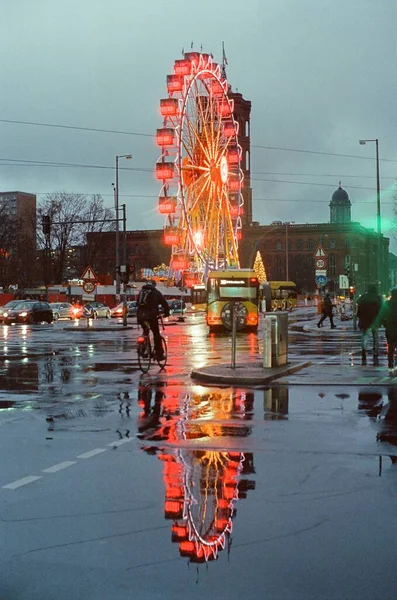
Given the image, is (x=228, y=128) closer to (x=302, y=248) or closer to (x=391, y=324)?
(x=391, y=324)

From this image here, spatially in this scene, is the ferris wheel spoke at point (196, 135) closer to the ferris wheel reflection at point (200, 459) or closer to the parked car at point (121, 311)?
the parked car at point (121, 311)

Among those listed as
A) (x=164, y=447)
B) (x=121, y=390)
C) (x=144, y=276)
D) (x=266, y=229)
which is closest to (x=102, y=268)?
(x=144, y=276)

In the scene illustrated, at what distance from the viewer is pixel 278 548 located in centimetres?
571

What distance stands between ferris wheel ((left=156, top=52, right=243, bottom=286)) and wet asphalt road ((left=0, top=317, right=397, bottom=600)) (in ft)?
140

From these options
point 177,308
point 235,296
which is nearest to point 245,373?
point 235,296

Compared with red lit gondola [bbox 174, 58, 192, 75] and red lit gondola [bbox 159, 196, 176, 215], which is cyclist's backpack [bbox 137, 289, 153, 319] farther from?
red lit gondola [bbox 174, 58, 192, 75]

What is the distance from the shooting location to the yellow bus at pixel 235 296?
43.5 metres

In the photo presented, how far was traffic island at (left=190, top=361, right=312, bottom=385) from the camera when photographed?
1631cm

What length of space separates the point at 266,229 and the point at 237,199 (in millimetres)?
92898

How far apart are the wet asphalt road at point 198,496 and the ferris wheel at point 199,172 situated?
42.7 m

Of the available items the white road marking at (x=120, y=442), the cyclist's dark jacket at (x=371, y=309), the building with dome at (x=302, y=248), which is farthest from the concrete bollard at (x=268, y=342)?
the building with dome at (x=302, y=248)

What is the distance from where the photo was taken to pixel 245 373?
17.1 meters

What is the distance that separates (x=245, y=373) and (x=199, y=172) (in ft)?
138

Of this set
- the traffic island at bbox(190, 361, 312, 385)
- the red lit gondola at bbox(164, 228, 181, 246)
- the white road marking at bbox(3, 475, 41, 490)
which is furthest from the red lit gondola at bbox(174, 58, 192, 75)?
the white road marking at bbox(3, 475, 41, 490)
